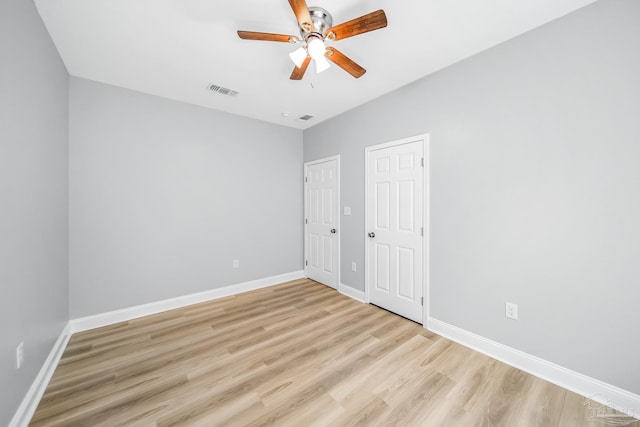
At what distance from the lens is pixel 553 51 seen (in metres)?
1.80

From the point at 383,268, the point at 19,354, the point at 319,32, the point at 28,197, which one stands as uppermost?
the point at 319,32

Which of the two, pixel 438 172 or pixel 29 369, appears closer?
pixel 29 369

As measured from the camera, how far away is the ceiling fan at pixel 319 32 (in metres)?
1.45

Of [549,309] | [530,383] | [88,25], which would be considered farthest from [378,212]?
[88,25]

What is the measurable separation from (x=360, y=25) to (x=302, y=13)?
37 centimetres

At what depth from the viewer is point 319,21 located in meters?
1.69

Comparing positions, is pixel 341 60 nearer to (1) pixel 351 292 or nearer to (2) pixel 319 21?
(2) pixel 319 21

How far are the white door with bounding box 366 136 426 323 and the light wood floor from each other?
1.20 feet

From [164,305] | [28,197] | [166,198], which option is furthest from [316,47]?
[164,305]

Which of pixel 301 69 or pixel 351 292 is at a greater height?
pixel 301 69

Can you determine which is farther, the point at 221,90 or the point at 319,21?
the point at 221,90

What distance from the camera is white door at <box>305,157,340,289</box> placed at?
12.4 ft

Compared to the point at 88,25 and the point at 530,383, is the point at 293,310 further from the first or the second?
the point at 88,25

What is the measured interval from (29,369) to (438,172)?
3.64 metres
